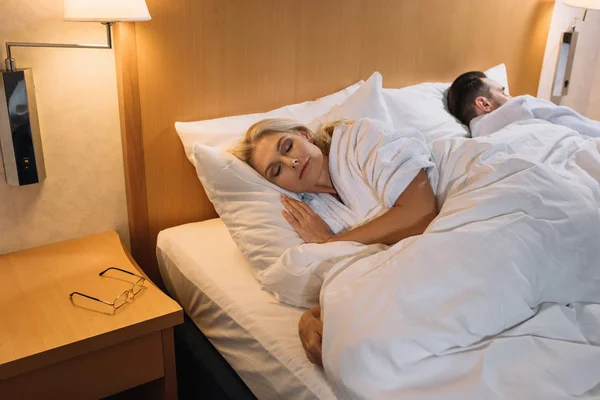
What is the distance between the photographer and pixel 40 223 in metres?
1.42

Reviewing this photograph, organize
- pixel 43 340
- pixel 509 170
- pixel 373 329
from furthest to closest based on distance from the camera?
pixel 509 170 → pixel 43 340 → pixel 373 329

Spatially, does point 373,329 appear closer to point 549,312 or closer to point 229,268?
point 549,312

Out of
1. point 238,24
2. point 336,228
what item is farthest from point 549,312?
point 238,24

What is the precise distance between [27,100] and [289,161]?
2.11ft

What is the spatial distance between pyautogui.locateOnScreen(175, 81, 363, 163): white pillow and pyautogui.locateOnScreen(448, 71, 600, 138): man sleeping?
0.60 m

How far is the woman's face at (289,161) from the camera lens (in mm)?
1376

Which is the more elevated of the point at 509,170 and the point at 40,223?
the point at 509,170

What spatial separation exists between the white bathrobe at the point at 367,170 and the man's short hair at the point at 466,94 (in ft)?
2.45

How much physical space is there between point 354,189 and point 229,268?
382 mm

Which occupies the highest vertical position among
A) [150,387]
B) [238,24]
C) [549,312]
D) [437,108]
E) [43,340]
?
[238,24]

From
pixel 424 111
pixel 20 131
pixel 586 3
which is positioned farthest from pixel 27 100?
pixel 586 3

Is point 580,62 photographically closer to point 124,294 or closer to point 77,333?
point 124,294

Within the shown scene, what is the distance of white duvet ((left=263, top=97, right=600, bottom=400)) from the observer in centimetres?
85

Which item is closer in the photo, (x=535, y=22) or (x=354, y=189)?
(x=354, y=189)
